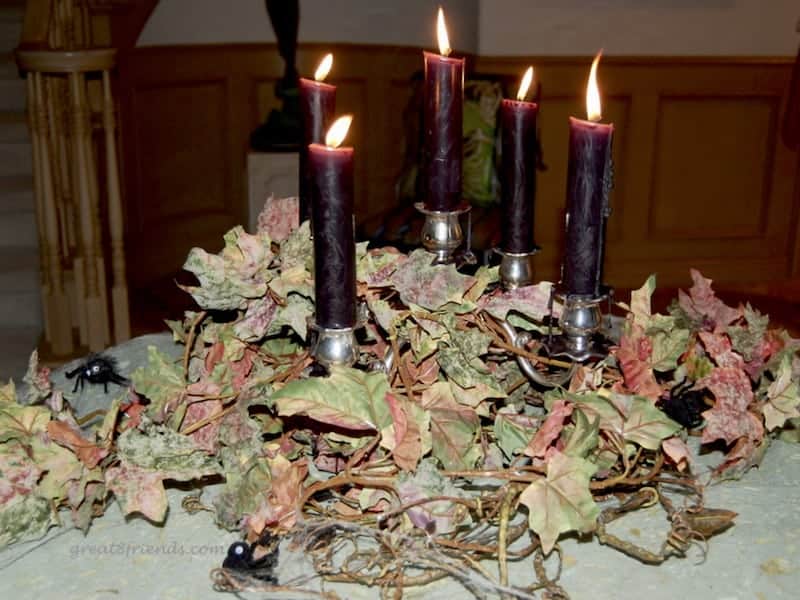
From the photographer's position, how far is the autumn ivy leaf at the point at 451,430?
2.93ft

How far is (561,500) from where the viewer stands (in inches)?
31.8

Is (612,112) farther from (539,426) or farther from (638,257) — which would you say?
(539,426)

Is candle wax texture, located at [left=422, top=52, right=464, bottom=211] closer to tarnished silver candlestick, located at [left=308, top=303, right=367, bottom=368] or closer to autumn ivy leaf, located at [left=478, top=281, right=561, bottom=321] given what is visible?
autumn ivy leaf, located at [left=478, top=281, right=561, bottom=321]

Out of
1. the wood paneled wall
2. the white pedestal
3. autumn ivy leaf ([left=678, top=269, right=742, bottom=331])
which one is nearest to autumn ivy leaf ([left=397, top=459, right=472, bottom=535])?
autumn ivy leaf ([left=678, top=269, right=742, bottom=331])

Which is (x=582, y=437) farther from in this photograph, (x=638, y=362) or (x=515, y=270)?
(x=515, y=270)

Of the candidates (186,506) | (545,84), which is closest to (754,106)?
(545,84)

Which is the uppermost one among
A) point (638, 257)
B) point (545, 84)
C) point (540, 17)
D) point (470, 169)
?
point (540, 17)

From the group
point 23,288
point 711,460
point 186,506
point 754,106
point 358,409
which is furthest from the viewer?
point 754,106

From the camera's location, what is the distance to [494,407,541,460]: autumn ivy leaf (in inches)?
36.6

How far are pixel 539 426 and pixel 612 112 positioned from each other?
126 inches

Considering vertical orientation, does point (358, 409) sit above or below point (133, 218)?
above

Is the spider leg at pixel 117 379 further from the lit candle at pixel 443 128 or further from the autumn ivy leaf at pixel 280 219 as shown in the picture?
the lit candle at pixel 443 128

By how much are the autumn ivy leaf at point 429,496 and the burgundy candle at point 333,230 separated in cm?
15

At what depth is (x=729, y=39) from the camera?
386 centimetres
